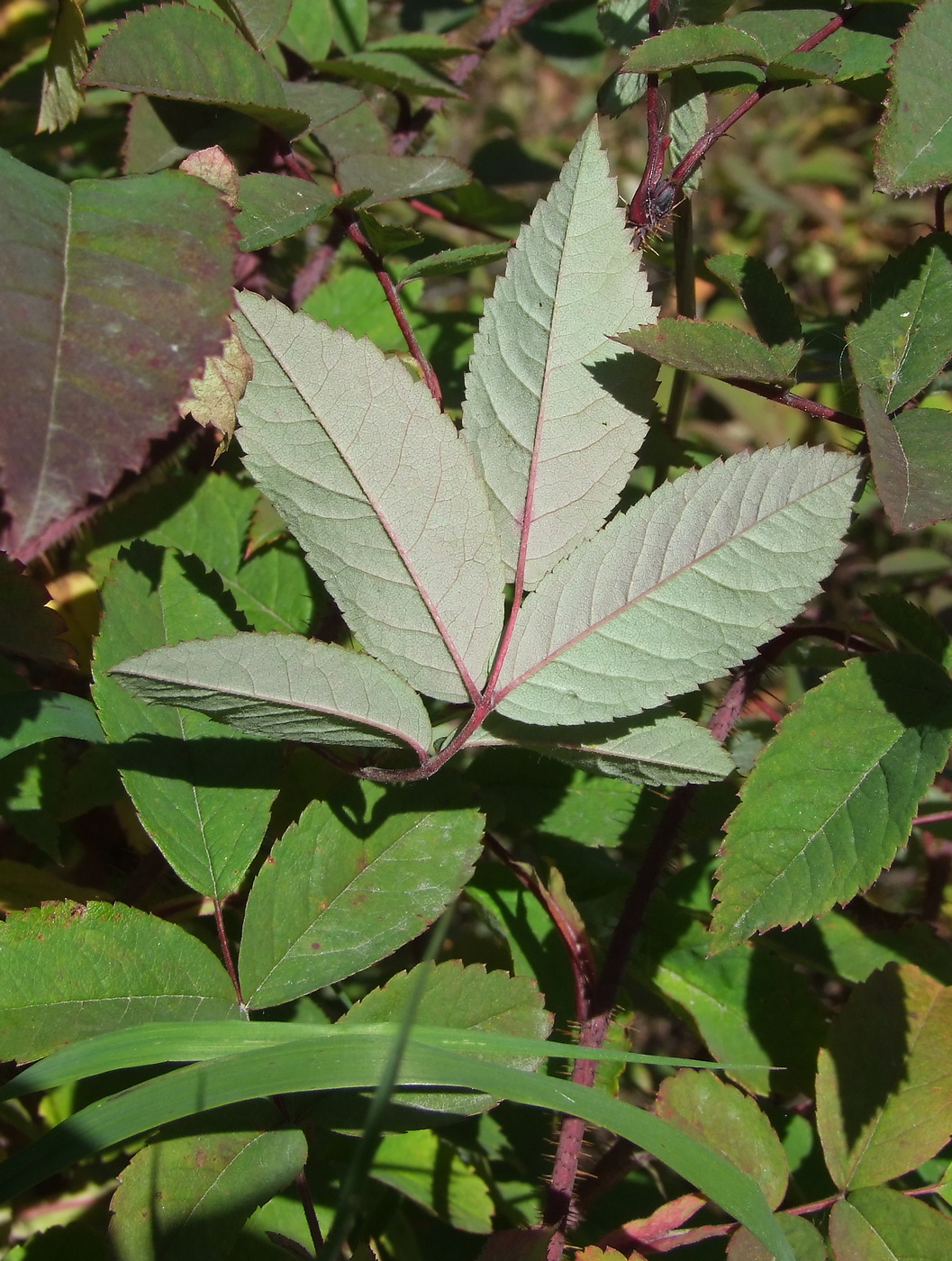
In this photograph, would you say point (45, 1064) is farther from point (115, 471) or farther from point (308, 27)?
point (308, 27)

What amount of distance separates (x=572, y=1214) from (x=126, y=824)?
73 cm

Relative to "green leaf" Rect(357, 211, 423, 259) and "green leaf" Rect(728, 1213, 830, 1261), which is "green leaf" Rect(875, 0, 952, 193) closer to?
"green leaf" Rect(357, 211, 423, 259)

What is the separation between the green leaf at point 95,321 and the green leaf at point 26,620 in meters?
0.39

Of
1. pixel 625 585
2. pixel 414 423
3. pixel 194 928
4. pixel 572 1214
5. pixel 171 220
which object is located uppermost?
pixel 171 220

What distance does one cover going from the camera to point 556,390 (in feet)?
3.19

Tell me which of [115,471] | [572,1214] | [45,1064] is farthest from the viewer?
[572,1214]

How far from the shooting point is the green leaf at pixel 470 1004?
3.35ft

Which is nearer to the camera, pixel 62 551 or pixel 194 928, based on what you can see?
pixel 194 928

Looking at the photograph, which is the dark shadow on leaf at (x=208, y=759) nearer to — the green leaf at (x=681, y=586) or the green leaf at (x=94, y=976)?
the green leaf at (x=94, y=976)

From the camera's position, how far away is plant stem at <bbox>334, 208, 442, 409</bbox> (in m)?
1.14

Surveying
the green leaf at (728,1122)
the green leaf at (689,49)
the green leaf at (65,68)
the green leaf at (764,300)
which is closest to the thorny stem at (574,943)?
the green leaf at (728,1122)

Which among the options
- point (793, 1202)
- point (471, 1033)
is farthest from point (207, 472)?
point (793, 1202)

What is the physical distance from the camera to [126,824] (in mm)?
1366

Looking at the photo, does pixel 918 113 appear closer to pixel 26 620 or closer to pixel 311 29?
pixel 311 29
